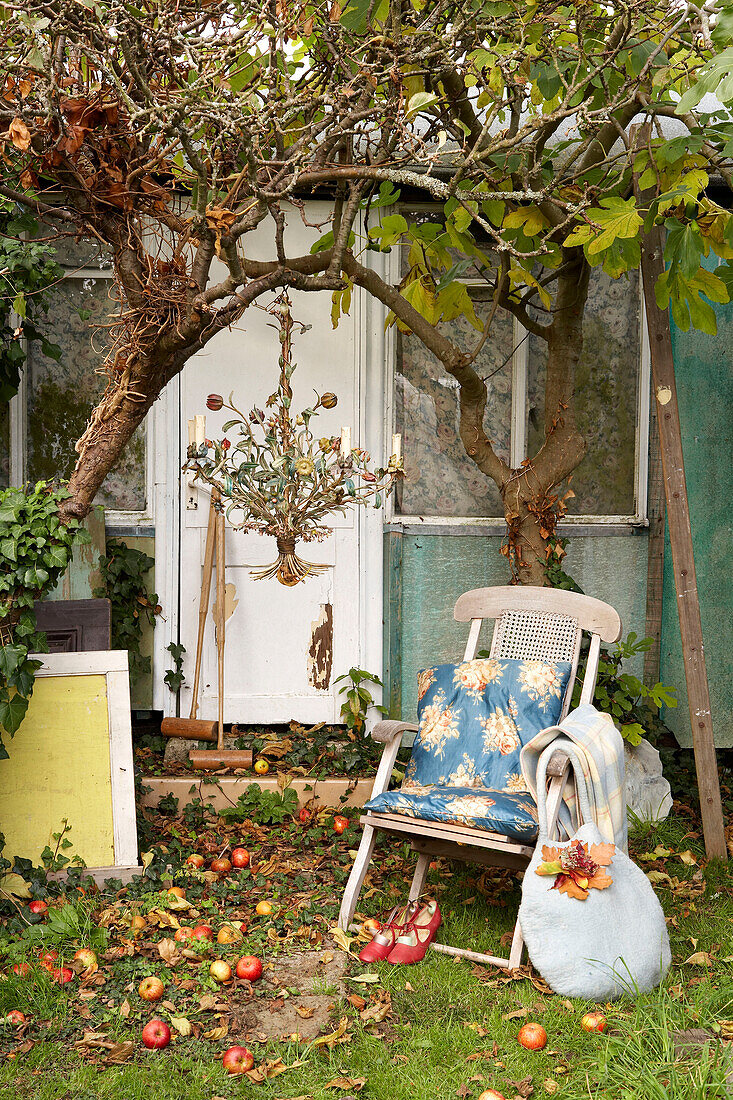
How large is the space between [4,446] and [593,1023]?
3.87m

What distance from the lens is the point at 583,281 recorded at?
3.93 metres

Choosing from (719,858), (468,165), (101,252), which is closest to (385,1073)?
(719,858)

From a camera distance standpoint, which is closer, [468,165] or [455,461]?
[468,165]

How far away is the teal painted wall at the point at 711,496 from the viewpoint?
15.1ft

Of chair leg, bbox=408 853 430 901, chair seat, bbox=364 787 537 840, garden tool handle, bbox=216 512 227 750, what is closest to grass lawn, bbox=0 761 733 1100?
chair leg, bbox=408 853 430 901

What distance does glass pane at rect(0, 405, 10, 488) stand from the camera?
4.59 meters

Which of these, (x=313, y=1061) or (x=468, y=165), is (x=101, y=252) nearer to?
(x=468, y=165)

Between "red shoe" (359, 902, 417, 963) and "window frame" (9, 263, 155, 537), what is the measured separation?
253cm

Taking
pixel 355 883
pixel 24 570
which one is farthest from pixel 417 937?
pixel 24 570

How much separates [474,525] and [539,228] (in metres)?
1.67

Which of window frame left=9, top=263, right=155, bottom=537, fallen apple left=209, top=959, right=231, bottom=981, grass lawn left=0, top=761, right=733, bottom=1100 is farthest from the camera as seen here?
window frame left=9, top=263, right=155, bottom=537

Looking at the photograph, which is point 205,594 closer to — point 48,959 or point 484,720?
point 484,720

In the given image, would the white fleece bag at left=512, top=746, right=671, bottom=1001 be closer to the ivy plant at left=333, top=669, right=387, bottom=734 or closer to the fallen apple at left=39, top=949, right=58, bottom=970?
the fallen apple at left=39, top=949, right=58, bottom=970

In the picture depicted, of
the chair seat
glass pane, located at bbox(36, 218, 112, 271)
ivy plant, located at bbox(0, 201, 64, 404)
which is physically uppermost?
glass pane, located at bbox(36, 218, 112, 271)
